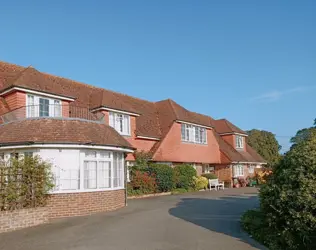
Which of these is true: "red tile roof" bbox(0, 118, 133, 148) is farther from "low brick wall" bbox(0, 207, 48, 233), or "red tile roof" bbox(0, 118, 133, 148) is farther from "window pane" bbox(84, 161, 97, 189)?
"low brick wall" bbox(0, 207, 48, 233)

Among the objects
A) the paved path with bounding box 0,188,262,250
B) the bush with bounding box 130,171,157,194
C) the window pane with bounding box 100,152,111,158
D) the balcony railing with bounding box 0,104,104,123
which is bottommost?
the paved path with bounding box 0,188,262,250

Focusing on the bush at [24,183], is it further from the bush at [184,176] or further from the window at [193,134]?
the window at [193,134]

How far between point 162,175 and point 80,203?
11443 mm

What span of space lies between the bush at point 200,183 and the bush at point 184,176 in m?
0.55

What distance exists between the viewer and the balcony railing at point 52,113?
17.1 metres

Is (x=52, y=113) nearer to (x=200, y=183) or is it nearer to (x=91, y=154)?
(x=91, y=154)

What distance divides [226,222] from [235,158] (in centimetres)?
2489

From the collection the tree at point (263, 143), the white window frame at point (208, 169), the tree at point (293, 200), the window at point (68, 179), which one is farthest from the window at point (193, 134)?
the tree at point (263, 143)

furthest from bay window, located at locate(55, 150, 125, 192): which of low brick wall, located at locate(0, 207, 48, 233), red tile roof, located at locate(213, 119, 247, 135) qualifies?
red tile roof, located at locate(213, 119, 247, 135)

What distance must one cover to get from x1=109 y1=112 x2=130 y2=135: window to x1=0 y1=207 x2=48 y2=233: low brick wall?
13006 millimetres

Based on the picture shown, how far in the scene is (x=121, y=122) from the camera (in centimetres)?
2638

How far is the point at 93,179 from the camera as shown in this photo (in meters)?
16.0

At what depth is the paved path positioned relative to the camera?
9.28 meters

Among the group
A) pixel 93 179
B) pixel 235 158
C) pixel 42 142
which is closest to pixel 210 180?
pixel 235 158
